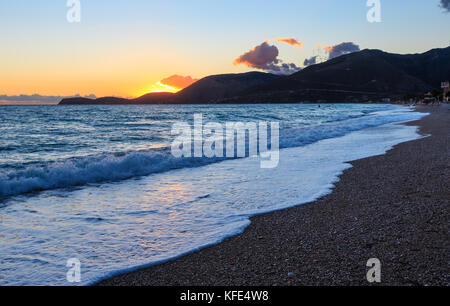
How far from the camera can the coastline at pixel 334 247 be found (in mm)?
3533

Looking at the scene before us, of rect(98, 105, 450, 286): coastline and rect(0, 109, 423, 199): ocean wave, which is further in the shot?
rect(0, 109, 423, 199): ocean wave

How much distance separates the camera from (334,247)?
424 cm

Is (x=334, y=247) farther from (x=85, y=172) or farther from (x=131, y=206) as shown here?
(x=85, y=172)

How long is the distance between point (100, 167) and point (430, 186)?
9.68 metres

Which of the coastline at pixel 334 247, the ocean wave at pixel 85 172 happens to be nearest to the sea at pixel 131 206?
the ocean wave at pixel 85 172

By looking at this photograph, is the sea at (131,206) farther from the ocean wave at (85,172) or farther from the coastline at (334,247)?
the coastline at (334,247)

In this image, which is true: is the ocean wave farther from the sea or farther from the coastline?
the coastline

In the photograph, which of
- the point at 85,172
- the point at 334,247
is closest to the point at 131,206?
the point at 85,172

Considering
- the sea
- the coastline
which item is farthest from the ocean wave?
the coastline

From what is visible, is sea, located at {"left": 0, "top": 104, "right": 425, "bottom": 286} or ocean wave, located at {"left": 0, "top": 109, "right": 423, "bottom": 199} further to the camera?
ocean wave, located at {"left": 0, "top": 109, "right": 423, "bottom": 199}

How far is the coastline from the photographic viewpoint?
3533mm

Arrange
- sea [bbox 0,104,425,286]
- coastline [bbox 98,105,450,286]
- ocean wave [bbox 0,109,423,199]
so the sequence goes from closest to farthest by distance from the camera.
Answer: coastline [bbox 98,105,450,286] < sea [bbox 0,104,425,286] < ocean wave [bbox 0,109,423,199]

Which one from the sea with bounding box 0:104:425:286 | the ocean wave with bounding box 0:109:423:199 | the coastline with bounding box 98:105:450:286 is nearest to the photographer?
the coastline with bounding box 98:105:450:286
